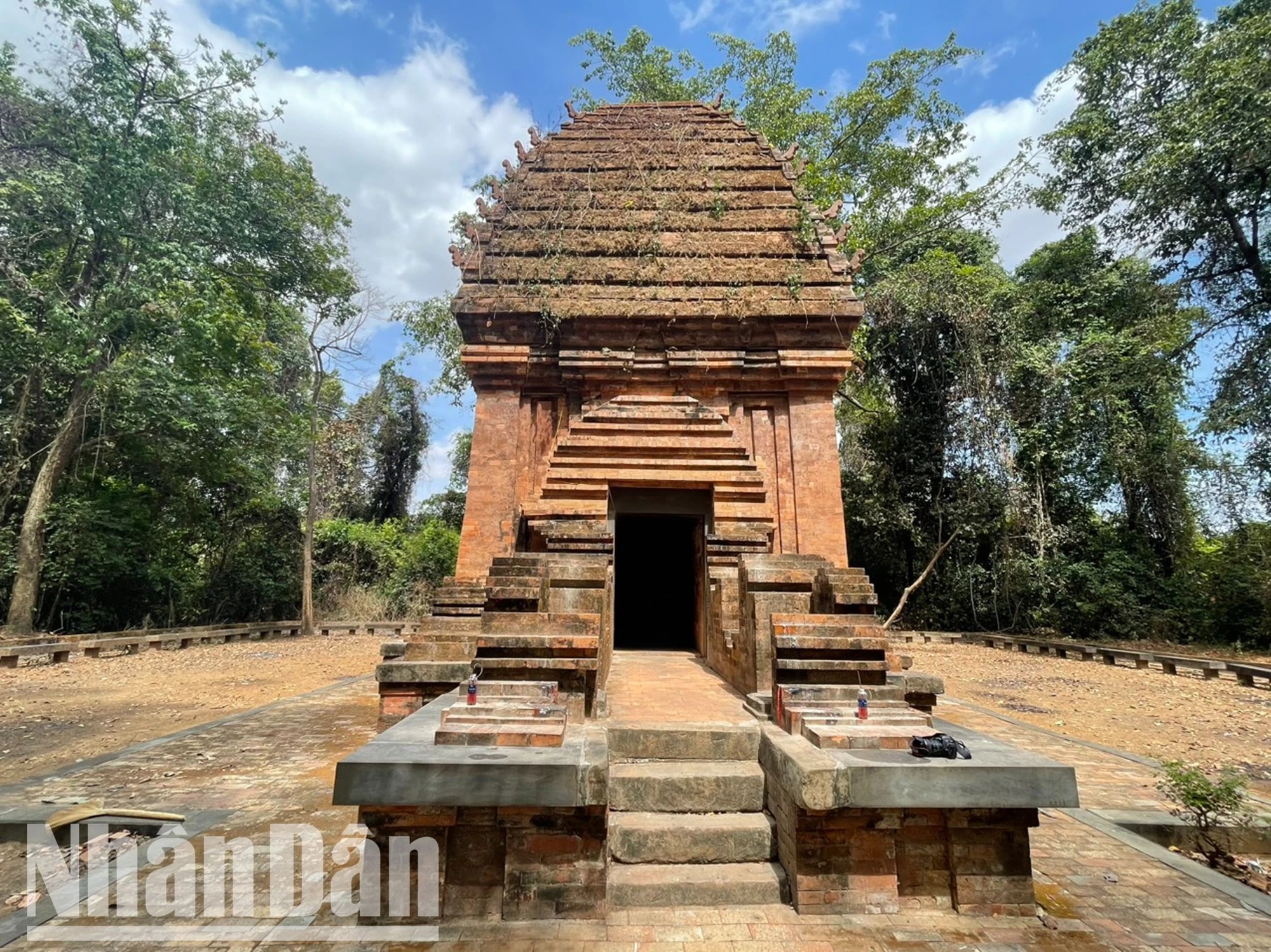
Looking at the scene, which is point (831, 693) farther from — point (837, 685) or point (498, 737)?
point (498, 737)

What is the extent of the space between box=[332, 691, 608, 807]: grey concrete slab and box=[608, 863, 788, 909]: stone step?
23.1 inches

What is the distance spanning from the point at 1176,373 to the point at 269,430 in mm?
23959

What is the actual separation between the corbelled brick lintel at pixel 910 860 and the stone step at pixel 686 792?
0.43m

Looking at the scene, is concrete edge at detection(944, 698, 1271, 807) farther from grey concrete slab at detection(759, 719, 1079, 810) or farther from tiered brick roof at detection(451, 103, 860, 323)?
tiered brick roof at detection(451, 103, 860, 323)

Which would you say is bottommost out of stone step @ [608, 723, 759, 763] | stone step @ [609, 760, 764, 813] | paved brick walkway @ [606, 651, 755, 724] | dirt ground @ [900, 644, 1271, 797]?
dirt ground @ [900, 644, 1271, 797]

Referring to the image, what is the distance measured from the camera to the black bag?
3168 millimetres

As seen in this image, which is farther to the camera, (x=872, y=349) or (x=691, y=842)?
(x=872, y=349)

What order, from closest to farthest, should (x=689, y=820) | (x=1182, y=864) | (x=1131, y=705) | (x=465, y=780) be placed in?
(x=465, y=780) < (x=689, y=820) < (x=1182, y=864) < (x=1131, y=705)

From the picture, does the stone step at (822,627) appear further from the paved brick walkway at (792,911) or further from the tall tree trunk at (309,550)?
the tall tree trunk at (309,550)

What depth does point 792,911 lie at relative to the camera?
3111 mm

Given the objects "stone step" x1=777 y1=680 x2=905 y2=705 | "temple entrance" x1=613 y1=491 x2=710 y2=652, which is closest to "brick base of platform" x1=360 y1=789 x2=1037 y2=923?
"stone step" x1=777 y1=680 x2=905 y2=705

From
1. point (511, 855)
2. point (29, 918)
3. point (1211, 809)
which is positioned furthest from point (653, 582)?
point (29, 918)

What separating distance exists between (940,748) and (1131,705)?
8742 millimetres

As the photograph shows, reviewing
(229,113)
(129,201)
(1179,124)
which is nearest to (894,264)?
(1179,124)
